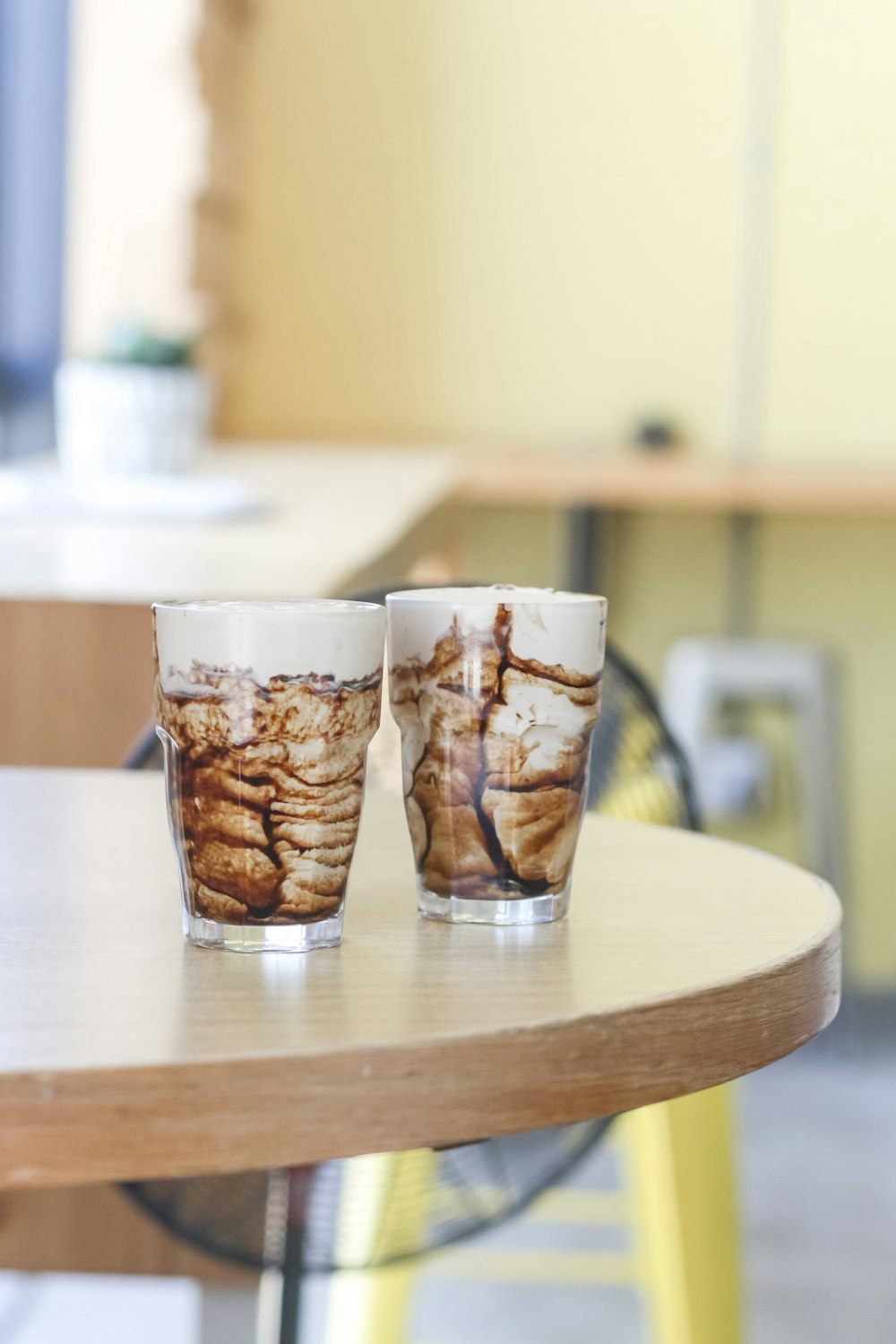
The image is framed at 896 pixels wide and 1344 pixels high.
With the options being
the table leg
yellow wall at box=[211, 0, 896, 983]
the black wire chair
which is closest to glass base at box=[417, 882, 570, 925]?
the black wire chair

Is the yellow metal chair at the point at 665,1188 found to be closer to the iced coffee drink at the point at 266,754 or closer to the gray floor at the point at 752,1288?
the gray floor at the point at 752,1288

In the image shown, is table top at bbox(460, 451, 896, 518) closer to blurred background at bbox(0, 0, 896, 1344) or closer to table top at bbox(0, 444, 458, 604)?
blurred background at bbox(0, 0, 896, 1344)

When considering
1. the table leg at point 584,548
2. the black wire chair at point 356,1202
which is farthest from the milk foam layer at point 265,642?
the table leg at point 584,548

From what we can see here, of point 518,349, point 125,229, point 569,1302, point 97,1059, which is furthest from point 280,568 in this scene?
point 518,349

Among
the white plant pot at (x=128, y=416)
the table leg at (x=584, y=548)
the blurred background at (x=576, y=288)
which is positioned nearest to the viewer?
the white plant pot at (x=128, y=416)

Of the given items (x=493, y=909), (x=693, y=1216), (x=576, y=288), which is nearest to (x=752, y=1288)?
(x=693, y=1216)

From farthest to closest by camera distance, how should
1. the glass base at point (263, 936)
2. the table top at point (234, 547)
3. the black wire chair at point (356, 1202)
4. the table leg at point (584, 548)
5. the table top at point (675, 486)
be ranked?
the table leg at point (584, 548) → the table top at point (675, 486) → the table top at point (234, 547) → the black wire chair at point (356, 1202) → the glass base at point (263, 936)
